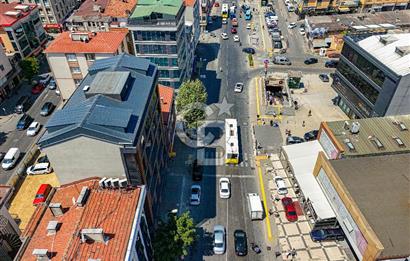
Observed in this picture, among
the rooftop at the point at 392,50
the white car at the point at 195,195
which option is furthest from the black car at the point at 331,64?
the white car at the point at 195,195

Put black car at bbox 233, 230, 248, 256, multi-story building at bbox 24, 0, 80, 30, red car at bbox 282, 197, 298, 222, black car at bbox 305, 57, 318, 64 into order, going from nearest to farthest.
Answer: black car at bbox 233, 230, 248, 256
red car at bbox 282, 197, 298, 222
black car at bbox 305, 57, 318, 64
multi-story building at bbox 24, 0, 80, 30

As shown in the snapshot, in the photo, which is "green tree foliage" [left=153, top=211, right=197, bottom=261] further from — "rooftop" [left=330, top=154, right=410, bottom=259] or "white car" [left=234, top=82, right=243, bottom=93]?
"white car" [left=234, top=82, right=243, bottom=93]

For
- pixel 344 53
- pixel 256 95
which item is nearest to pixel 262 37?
pixel 256 95

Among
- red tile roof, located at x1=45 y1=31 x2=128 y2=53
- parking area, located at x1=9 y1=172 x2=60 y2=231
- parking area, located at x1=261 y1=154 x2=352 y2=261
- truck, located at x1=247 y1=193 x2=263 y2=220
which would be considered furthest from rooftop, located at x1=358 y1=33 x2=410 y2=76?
parking area, located at x1=9 y1=172 x2=60 y2=231

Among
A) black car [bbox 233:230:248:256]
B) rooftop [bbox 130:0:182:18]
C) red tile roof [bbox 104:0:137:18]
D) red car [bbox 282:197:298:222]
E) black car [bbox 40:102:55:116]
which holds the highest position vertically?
rooftop [bbox 130:0:182:18]

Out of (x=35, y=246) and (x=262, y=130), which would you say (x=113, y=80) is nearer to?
(x=35, y=246)

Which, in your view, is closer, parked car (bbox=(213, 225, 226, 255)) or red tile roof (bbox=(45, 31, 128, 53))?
parked car (bbox=(213, 225, 226, 255))
